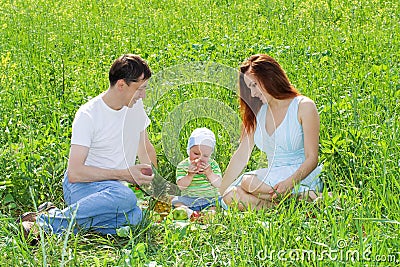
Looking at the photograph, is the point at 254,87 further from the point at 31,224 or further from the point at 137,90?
the point at 31,224

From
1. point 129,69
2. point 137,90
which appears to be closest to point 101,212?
point 137,90

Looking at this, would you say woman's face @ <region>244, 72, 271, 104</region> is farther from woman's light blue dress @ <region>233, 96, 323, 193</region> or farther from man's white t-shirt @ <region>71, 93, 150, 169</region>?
man's white t-shirt @ <region>71, 93, 150, 169</region>

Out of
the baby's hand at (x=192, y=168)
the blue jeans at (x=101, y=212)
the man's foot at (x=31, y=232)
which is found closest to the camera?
the man's foot at (x=31, y=232)

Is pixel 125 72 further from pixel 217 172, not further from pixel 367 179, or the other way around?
pixel 367 179

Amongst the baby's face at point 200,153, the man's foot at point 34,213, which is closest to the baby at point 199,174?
the baby's face at point 200,153

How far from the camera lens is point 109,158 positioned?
15.1ft

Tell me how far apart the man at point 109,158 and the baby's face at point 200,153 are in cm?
29

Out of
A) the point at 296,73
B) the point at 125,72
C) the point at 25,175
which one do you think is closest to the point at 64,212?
the point at 25,175

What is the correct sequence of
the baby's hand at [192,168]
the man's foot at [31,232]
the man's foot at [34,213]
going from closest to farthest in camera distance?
the man's foot at [31,232], the man's foot at [34,213], the baby's hand at [192,168]

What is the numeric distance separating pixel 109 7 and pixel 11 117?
233 inches

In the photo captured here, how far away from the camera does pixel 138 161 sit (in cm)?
470

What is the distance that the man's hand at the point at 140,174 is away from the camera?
14.2 feet

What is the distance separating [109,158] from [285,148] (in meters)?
1.13

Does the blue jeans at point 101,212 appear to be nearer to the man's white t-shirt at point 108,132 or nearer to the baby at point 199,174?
the man's white t-shirt at point 108,132
